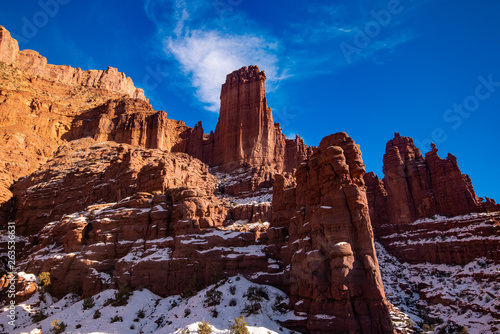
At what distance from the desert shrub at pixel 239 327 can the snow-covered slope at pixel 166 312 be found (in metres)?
1.13

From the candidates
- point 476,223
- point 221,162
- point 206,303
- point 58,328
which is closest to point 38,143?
point 221,162

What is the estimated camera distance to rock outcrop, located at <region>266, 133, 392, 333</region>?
34750mm

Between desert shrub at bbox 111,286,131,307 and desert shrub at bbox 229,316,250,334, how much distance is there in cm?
1701

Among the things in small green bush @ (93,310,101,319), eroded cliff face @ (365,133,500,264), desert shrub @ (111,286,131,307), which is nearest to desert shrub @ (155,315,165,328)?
desert shrub @ (111,286,131,307)

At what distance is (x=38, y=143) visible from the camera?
111 metres

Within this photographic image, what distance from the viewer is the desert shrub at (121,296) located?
45481 millimetres

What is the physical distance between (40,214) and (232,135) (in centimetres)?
6174

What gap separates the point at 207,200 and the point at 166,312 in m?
19.7

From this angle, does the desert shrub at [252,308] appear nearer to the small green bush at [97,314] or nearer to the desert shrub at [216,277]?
the desert shrub at [216,277]

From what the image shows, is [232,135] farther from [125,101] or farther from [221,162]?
[125,101]

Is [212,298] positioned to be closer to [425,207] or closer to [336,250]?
[336,250]

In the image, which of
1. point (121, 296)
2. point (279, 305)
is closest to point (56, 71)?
point (121, 296)

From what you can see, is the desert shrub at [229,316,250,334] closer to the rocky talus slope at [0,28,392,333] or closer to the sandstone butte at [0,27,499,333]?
the rocky talus slope at [0,28,392,333]

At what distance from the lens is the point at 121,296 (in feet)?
153
